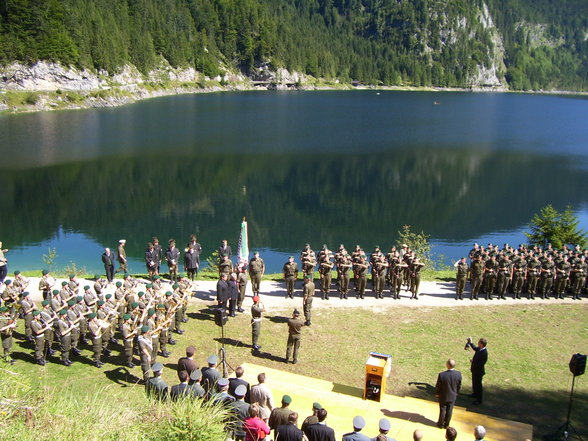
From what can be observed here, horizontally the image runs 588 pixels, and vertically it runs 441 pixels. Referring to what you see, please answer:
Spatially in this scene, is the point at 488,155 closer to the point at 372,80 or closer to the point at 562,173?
the point at 562,173

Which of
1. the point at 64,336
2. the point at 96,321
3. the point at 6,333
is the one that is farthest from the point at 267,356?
the point at 6,333

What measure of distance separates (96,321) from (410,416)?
7.59m

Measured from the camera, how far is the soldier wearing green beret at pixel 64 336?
1262cm

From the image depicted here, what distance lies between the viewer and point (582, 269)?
1961 centimetres

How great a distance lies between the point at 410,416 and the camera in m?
10.6

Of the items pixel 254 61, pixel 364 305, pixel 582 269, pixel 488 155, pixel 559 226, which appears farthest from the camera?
pixel 254 61

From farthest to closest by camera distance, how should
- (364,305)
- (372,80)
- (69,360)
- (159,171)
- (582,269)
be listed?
1. (372,80)
2. (159,171)
3. (582,269)
4. (364,305)
5. (69,360)

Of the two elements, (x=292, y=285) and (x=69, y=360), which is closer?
(x=69, y=360)

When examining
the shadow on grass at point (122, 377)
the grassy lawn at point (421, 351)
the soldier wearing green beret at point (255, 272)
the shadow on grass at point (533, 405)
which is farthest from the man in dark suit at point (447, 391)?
the soldier wearing green beret at point (255, 272)

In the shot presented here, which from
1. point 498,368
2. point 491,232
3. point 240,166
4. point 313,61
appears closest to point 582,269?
point 498,368

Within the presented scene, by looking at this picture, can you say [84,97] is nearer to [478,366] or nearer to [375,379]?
[375,379]

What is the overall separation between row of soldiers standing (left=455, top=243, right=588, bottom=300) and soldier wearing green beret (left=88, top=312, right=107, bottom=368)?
12.4 meters

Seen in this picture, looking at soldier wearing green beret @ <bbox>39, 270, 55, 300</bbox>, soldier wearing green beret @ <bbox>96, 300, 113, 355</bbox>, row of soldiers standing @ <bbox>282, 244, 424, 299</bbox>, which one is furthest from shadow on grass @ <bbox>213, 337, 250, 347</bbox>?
soldier wearing green beret @ <bbox>39, 270, 55, 300</bbox>

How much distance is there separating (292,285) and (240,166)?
33.7 metres
